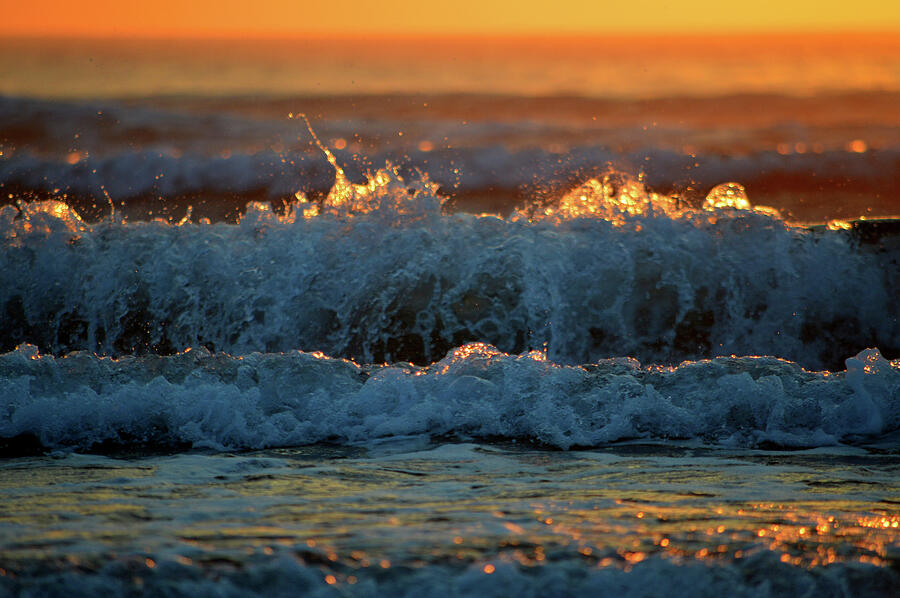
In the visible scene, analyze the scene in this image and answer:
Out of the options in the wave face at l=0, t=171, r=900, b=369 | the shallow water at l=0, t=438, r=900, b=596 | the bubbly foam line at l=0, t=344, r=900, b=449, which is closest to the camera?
Answer: the shallow water at l=0, t=438, r=900, b=596

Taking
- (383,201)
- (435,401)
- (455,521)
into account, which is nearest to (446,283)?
(383,201)

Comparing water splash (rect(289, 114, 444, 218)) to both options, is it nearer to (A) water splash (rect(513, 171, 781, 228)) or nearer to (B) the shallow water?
(A) water splash (rect(513, 171, 781, 228))

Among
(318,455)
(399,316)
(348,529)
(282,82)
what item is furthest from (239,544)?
(282,82)

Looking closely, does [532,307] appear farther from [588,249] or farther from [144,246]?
[144,246]

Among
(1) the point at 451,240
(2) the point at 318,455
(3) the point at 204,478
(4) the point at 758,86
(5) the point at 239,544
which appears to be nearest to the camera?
(5) the point at 239,544

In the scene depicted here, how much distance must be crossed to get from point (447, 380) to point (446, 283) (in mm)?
1695

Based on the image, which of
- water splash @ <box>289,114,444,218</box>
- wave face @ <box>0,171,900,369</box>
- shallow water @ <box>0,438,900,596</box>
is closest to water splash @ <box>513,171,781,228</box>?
wave face @ <box>0,171,900,369</box>

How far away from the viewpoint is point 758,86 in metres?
22.9

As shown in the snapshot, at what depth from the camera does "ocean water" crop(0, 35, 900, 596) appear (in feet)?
9.41

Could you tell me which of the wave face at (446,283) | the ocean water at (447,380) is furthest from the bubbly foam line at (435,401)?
the wave face at (446,283)

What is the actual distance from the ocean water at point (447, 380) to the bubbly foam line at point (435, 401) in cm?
1

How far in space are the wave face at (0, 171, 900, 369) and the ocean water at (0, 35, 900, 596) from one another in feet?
0.06

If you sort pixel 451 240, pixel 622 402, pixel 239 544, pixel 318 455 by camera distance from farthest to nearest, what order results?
1. pixel 451 240
2. pixel 622 402
3. pixel 318 455
4. pixel 239 544

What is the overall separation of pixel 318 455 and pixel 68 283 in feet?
10.4
